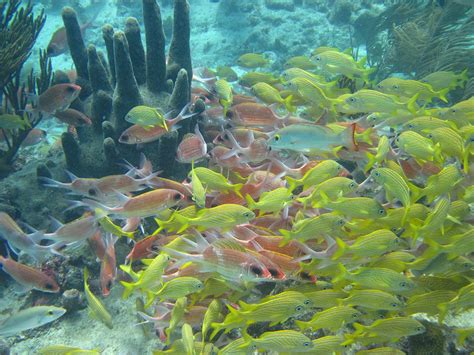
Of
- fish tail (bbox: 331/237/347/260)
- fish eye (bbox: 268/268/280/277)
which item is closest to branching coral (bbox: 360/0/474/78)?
fish tail (bbox: 331/237/347/260)

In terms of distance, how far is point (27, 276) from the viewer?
3549 millimetres

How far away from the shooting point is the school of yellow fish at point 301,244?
263cm

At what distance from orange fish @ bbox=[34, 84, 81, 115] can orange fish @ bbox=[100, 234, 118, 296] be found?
96.0 inches

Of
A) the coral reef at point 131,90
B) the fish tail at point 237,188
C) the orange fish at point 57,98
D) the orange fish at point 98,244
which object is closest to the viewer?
the fish tail at point 237,188

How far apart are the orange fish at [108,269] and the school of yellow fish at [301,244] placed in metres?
0.01

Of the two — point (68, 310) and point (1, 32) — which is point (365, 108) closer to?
point (68, 310)

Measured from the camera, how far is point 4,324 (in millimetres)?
2992

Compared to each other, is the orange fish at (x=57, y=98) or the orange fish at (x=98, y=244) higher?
the orange fish at (x=57, y=98)

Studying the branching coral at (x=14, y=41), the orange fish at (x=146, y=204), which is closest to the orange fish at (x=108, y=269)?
the orange fish at (x=146, y=204)

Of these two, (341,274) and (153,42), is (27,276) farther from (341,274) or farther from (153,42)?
(153,42)

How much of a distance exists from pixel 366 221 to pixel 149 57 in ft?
12.9

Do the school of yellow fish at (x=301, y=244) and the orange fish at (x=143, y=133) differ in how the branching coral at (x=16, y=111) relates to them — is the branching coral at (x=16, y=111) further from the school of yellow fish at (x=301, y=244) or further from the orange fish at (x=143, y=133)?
the school of yellow fish at (x=301, y=244)

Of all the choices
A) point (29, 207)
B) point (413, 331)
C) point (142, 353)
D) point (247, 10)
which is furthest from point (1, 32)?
point (247, 10)

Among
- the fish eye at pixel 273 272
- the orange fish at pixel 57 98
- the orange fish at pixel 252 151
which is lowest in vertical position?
the fish eye at pixel 273 272
